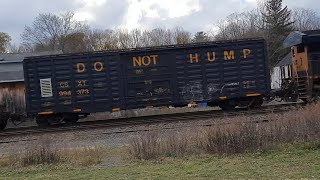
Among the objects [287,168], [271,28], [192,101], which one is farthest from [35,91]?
[271,28]

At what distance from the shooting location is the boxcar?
2031 cm

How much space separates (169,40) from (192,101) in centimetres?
8108

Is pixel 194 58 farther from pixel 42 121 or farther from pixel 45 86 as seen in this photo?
pixel 42 121

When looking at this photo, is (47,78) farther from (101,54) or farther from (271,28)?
(271,28)

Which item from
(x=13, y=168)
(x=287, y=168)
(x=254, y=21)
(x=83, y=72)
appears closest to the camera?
(x=287, y=168)

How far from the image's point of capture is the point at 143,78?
2044 cm

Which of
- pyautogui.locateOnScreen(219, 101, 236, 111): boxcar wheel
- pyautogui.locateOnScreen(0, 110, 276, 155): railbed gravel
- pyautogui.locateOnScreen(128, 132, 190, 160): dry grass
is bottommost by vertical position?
pyautogui.locateOnScreen(0, 110, 276, 155): railbed gravel

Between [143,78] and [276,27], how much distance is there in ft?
190

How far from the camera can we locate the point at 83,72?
20.3 meters

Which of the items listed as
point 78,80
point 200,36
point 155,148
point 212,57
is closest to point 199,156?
point 155,148

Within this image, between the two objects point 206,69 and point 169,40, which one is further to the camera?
point 169,40

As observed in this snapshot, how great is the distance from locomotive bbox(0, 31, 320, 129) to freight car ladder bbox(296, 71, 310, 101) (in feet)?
1.64

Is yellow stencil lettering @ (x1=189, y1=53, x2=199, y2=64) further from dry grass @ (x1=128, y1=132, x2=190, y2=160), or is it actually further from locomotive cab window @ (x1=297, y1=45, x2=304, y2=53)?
dry grass @ (x1=128, y1=132, x2=190, y2=160)

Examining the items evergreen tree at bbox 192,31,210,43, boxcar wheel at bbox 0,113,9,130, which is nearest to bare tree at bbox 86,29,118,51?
evergreen tree at bbox 192,31,210,43
